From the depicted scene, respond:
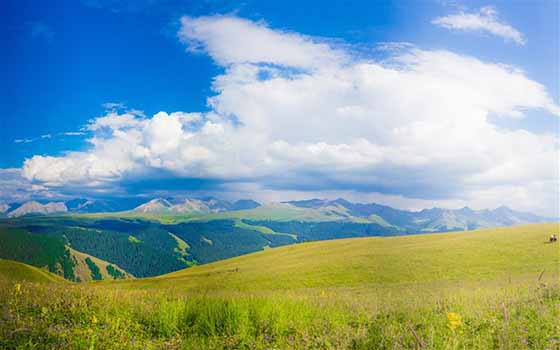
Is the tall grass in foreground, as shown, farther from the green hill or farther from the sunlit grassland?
the green hill

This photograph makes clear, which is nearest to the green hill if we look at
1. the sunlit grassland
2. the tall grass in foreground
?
the sunlit grassland

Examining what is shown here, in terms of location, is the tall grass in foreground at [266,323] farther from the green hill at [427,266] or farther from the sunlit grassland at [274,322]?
the green hill at [427,266]

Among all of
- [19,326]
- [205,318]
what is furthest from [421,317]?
[19,326]

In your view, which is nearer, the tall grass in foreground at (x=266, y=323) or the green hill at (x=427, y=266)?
the tall grass in foreground at (x=266, y=323)

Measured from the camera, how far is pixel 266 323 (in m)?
9.66

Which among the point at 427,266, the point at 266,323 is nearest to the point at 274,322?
the point at 266,323

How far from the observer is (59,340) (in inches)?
325

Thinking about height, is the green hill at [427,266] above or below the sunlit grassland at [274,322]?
below

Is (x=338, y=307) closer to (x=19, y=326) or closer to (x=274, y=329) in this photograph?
(x=274, y=329)

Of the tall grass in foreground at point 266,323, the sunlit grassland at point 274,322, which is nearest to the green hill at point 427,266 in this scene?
the sunlit grassland at point 274,322

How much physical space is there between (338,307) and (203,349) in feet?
16.1

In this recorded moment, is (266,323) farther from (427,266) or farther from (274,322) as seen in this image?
(427,266)

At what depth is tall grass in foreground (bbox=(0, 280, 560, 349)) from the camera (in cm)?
831

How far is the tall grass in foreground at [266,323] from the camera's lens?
327 inches
